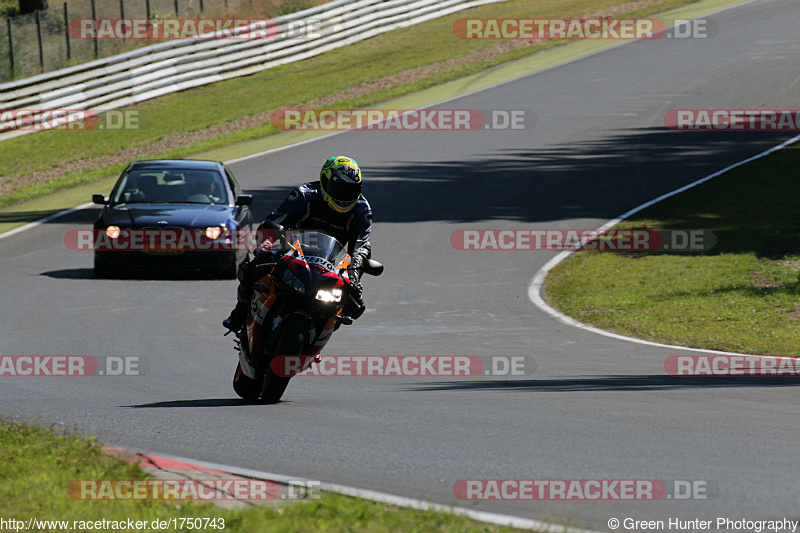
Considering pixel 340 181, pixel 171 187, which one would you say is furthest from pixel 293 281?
pixel 171 187

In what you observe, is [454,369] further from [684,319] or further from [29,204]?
[29,204]

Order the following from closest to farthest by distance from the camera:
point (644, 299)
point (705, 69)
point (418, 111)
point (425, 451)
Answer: point (425, 451)
point (644, 299)
point (418, 111)
point (705, 69)

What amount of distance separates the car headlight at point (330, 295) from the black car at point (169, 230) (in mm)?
9353

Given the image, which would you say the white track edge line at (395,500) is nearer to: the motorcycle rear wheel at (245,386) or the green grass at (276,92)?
the motorcycle rear wheel at (245,386)

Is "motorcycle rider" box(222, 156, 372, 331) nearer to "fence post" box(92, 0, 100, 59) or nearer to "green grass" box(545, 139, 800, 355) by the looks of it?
"green grass" box(545, 139, 800, 355)

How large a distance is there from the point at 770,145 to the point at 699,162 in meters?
2.72

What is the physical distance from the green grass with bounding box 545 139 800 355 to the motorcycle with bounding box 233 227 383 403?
7055mm

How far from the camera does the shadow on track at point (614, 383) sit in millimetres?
10531

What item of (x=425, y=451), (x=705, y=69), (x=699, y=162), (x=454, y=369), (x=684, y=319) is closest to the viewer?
(x=425, y=451)

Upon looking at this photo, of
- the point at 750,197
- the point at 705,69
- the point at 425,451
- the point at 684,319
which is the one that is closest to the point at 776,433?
the point at 425,451

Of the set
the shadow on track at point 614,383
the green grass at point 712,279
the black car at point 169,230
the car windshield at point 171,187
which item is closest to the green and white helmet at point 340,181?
the shadow on track at point 614,383

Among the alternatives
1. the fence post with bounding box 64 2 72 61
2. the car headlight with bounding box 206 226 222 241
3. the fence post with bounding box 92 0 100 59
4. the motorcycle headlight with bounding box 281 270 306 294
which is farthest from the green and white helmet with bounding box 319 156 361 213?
the fence post with bounding box 92 0 100 59

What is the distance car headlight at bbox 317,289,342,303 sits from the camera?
27.7ft

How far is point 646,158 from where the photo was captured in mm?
29969
